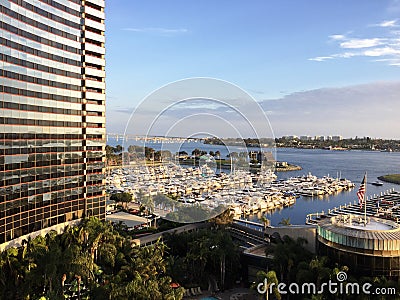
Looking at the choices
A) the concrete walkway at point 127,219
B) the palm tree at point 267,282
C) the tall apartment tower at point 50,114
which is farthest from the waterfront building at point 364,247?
the concrete walkway at point 127,219

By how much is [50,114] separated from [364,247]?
58.6 ft

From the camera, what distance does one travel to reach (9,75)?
18.0m

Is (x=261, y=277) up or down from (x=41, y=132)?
down

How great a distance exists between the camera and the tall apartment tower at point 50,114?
18.1 m

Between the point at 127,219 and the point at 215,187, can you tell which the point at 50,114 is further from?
the point at 215,187

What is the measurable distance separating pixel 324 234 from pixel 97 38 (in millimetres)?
18673

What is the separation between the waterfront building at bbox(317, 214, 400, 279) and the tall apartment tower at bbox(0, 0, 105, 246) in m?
14.9

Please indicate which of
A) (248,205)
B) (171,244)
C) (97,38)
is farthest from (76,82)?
(248,205)

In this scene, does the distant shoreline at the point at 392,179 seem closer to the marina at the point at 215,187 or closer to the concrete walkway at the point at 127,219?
the marina at the point at 215,187

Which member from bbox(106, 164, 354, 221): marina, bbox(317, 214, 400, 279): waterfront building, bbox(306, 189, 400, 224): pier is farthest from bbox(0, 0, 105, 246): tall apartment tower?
bbox(306, 189, 400, 224): pier

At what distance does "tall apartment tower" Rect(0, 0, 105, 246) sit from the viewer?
59.5 ft

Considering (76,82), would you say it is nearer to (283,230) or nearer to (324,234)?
(283,230)

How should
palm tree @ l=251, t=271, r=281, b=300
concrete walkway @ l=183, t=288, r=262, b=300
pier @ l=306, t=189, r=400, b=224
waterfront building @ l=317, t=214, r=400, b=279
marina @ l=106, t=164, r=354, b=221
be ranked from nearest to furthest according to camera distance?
1. palm tree @ l=251, t=271, r=281, b=300
2. waterfront building @ l=317, t=214, r=400, b=279
3. concrete walkway @ l=183, t=288, r=262, b=300
4. pier @ l=306, t=189, r=400, b=224
5. marina @ l=106, t=164, r=354, b=221

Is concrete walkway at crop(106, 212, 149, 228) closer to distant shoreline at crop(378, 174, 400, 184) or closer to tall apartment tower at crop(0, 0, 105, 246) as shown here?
tall apartment tower at crop(0, 0, 105, 246)
